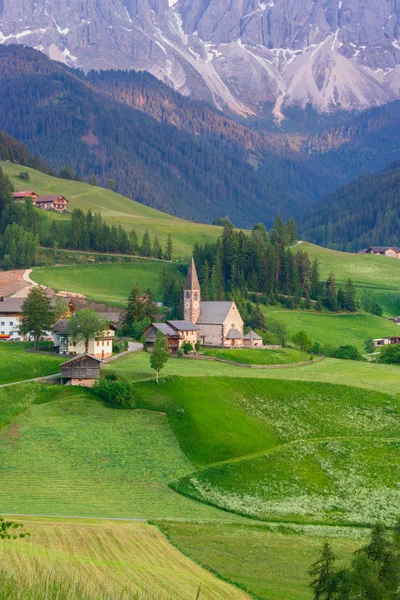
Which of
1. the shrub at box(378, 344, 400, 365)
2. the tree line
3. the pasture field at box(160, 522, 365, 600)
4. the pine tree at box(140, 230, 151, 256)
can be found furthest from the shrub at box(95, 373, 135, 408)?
the pine tree at box(140, 230, 151, 256)

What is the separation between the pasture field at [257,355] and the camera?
365 ft

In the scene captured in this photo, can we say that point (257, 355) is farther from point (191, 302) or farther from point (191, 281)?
point (191, 281)

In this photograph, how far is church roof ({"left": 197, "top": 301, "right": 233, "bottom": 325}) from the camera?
126 metres

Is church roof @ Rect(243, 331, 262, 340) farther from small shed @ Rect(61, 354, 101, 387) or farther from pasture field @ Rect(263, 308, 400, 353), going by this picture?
small shed @ Rect(61, 354, 101, 387)

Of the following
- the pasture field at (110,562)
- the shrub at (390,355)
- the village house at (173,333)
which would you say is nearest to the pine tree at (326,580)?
the pasture field at (110,562)

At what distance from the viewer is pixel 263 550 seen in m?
58.7

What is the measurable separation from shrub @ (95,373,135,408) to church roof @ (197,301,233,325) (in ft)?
127

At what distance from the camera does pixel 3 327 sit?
126m

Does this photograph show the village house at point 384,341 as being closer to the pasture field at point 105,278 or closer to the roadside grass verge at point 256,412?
the pasture field at point 105,278

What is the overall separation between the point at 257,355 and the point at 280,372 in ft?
37.8

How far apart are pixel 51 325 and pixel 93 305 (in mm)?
37386

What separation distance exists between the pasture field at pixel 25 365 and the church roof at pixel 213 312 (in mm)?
27883

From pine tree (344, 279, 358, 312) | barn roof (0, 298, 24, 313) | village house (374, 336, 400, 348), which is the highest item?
pine tree (344, 279, 358, 312)

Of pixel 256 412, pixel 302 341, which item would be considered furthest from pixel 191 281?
pixel 256 412
